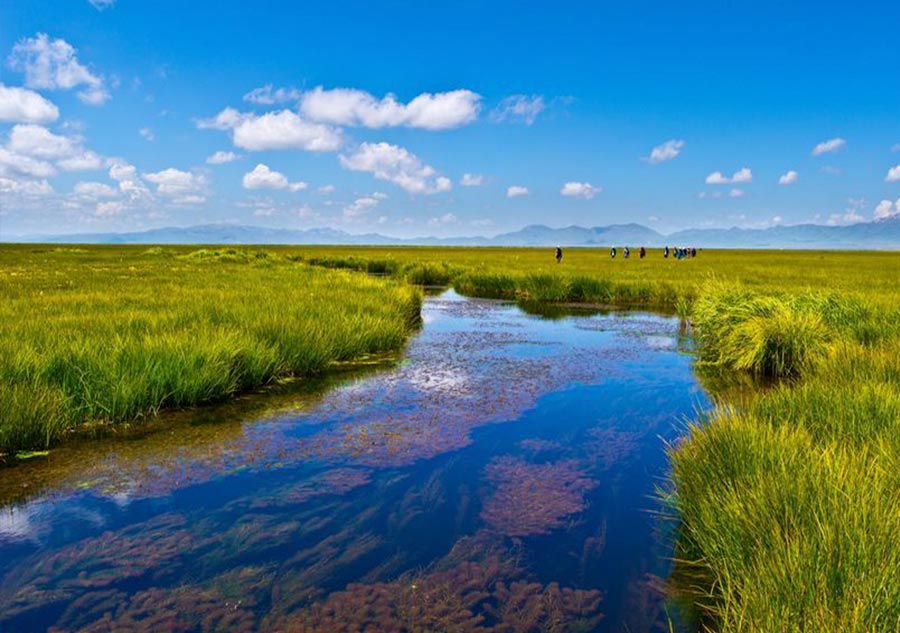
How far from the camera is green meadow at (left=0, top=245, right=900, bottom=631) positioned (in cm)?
371

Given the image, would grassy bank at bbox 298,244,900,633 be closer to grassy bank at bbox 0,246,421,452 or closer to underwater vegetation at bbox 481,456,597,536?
underwater vegetation at bbox 481,456,597,536

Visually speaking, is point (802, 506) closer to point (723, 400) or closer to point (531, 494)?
point (531, 494)

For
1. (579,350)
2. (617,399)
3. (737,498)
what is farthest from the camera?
(579,350)

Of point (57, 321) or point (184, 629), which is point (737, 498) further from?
point (57, 321)

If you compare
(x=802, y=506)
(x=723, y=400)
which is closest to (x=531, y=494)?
(x=802, y=506)

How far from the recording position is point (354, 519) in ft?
20.8

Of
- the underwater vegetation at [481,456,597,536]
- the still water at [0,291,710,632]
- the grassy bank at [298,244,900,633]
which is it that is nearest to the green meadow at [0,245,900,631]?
the grassy bank at [298,244,900,633]

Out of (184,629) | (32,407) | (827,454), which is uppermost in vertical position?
(827,454)

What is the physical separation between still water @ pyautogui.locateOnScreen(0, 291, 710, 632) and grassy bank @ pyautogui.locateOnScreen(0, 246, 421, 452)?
2.04 ft

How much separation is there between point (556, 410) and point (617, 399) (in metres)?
1.62

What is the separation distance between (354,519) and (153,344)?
644 centimetres

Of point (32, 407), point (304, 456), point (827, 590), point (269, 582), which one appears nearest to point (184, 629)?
point (269, 582)

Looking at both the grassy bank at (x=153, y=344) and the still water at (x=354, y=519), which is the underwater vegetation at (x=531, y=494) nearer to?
the still water at (x=354, y=519)

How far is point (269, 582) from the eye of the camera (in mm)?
5094
